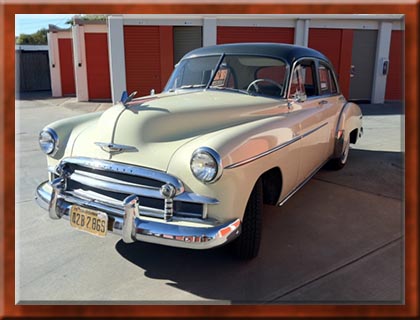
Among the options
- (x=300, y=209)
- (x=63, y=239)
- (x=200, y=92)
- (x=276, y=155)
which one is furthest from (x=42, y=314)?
(x=300, y=209)

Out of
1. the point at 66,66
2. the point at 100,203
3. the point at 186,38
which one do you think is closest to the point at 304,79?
the point at 100,203

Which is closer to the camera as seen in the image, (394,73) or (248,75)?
(248,75)

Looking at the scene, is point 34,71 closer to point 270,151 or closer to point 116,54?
point 116,54

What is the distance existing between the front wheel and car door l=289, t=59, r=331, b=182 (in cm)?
93

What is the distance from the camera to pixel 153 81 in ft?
37.3

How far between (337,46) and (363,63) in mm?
1243

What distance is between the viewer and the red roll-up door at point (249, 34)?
35.6 ft

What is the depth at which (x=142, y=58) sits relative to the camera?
1105 centimetres

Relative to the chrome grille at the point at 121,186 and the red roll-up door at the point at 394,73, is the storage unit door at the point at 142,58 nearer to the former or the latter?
the red roll-up door at the point at 394,73

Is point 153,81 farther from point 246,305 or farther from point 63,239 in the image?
point 246,305

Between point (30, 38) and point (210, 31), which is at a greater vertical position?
point (210, 31)

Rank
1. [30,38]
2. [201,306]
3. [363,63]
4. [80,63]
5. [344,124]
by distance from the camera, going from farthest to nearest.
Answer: [80,63] < [363,63] < [30,38] < [344,124] < [201,306]

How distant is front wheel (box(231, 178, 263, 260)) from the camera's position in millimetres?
2805

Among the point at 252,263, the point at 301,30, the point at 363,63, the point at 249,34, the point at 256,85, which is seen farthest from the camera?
the point at 363,63
